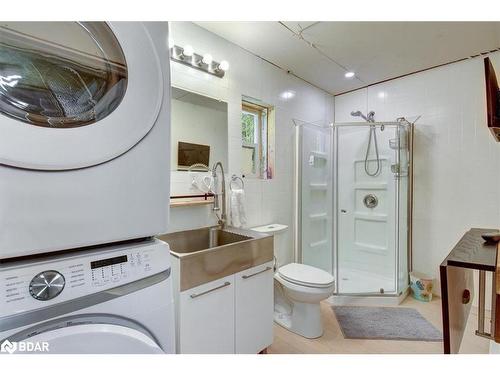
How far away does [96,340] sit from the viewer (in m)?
0.61

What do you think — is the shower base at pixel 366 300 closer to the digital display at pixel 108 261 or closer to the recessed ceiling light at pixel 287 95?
Answer: the recessed ceiling light at pixel 287 95

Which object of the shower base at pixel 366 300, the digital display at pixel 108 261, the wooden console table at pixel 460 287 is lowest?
the shower base at pixel 366 300

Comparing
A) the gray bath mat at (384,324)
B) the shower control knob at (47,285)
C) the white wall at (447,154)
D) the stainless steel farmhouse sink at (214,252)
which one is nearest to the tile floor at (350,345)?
the gray bath mat at (384,324)

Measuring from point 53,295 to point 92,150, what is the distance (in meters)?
0.35

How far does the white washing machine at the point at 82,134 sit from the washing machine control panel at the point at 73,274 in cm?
4

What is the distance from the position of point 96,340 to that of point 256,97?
6.84 feet

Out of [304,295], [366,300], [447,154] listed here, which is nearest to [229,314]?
[304,295]

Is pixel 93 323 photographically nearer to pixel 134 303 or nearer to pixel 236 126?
pixel 134 303

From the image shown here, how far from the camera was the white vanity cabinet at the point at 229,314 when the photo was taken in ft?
4.23

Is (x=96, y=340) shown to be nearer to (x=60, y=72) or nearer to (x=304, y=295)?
(x=60, y=72)

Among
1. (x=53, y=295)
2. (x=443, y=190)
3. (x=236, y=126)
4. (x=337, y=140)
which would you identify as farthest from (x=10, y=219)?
(x=443, y=190)

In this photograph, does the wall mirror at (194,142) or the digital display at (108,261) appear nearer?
the digital display at (108,261)

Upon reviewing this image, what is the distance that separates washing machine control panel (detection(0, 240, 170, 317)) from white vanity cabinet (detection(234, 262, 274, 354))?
85 centimetres

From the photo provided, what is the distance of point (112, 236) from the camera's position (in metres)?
0.70
